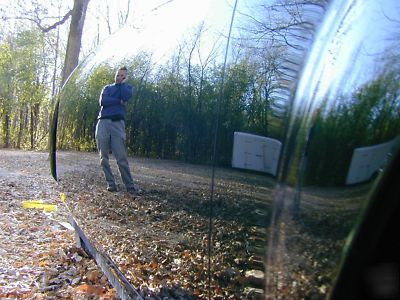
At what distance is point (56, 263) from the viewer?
463 cm

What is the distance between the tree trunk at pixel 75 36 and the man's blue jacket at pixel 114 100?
13532 millimetres

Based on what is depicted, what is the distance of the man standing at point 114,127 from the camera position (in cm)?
233

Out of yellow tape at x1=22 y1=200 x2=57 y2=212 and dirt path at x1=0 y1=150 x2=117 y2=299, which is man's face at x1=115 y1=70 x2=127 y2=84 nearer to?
dirt path at x1=0 y1=150 x2=117 y2=299

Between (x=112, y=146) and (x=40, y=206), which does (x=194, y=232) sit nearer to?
(x=112, y=146)

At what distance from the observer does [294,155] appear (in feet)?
4.16

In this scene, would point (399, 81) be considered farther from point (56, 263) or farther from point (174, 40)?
point (56, 263)

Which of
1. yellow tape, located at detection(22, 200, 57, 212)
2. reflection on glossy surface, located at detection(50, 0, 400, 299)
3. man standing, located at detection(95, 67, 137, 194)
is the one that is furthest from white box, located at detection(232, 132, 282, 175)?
yellow tape, located at detection(22, 200, 57, 212)

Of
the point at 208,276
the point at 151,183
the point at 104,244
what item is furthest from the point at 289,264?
the point at 104,244

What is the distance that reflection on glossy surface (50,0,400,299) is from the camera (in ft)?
3.64

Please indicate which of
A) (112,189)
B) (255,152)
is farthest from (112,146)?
(255,152)

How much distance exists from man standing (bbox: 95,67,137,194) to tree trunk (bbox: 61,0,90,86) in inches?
534

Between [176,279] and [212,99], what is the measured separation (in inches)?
28.6

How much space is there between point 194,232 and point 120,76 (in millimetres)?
1078

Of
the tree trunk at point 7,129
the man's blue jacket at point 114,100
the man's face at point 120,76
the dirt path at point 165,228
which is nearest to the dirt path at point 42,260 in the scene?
the dirt path at point 165,228
